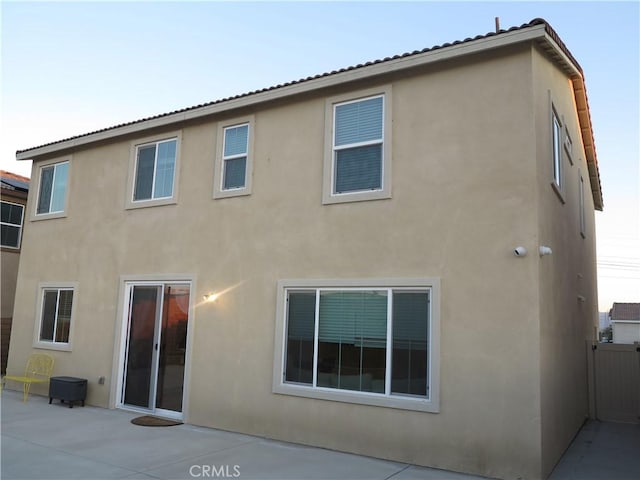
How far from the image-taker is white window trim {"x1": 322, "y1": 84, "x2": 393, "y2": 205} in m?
8.23

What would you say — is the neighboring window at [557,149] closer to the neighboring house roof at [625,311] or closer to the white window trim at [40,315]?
the white window trim at [40,315]

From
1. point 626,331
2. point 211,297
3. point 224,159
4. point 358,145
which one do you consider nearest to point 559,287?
point 358,145

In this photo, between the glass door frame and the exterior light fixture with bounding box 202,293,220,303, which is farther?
the glass door frame

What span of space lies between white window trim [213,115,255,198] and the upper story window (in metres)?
1.12

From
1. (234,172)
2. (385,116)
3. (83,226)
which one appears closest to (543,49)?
(385,116)

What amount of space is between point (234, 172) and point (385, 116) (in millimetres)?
3294

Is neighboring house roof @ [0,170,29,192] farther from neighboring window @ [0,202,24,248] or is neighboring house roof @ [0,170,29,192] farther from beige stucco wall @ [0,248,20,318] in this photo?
beige stucco wall @ [0,248,20,318]

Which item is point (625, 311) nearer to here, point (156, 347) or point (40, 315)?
point (156, 347)

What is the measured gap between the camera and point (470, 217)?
24.4 ft

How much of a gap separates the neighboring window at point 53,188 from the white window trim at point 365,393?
7458mm

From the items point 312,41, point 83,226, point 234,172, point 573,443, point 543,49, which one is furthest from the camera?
point 83,226

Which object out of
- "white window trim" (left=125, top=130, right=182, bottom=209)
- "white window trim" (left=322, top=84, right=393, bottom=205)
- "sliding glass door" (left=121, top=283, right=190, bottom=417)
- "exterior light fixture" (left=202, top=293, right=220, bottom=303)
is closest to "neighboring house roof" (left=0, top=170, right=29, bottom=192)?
"white window trim" (left=125, top=130, right=182, bottom=209)

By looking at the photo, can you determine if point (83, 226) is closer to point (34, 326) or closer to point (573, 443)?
point (34, 326)

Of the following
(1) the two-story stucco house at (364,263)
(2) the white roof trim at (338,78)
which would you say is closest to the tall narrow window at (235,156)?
(1) the two-story stucco house at (364,263)
